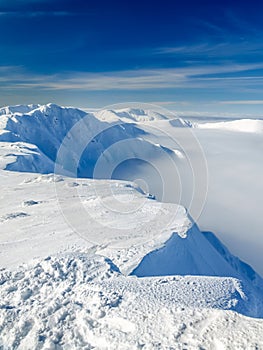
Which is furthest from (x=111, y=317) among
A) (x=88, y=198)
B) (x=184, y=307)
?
(x=88, y=198)

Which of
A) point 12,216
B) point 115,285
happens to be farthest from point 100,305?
point 12,216

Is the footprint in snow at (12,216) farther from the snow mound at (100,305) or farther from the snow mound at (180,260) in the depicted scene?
the snow mound at (180,260)

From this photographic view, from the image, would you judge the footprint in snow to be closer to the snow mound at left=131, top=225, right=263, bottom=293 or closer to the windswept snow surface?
the windswept snow surface

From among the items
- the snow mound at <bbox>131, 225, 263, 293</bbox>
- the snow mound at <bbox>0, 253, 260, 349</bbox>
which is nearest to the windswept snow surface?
the snow mound at <bbox>0, 253, 260, 349</bbox>

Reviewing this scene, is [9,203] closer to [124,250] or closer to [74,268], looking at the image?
[124,250]

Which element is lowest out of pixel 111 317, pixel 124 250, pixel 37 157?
pixel 37 157

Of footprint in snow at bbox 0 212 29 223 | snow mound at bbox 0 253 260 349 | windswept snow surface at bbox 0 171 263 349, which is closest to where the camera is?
windswept snow surface at bbox 0 171 263 349

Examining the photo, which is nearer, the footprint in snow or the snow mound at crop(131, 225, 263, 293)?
the snow mound at crop(131, 225, 263, 293)

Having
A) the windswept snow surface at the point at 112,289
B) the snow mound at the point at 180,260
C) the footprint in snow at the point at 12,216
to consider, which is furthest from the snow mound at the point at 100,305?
the footprint in snow at the point at 12,216
